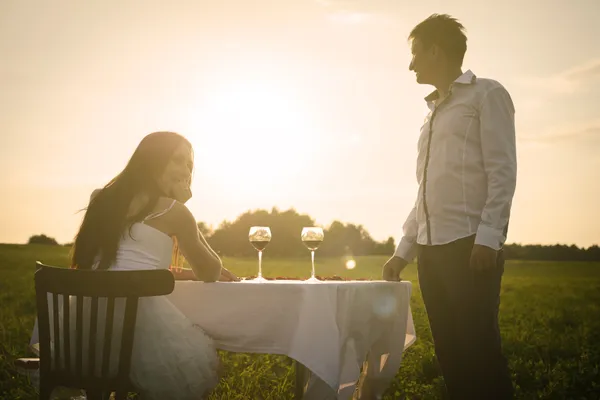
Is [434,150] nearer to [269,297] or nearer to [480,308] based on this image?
[480,308]

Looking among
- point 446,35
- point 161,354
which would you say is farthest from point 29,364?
point 446,35

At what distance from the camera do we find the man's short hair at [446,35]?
3.24 meters

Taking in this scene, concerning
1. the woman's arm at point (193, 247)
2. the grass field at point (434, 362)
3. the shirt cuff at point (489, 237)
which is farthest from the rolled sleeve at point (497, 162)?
the grass field at point (434, 362)

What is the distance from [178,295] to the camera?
2939mm

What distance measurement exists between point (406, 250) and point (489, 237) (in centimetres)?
81

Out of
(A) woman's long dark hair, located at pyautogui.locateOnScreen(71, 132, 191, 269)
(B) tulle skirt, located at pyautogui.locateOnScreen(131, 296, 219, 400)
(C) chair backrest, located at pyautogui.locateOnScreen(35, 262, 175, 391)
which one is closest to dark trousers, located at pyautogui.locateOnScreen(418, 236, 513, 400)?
(B) tulle skirt, located at pyautogui.locateOnScreen(131, 296, 219, 400)

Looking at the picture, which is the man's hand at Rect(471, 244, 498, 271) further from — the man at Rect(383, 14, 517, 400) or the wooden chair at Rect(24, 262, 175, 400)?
the wooden chair at Rect(24, 262, 175, 400)

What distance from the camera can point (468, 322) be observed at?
9.61 ft

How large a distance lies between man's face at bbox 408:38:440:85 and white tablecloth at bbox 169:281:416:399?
1327mm

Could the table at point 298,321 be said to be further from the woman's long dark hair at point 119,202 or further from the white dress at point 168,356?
the woman's long dark hair at point 119,202

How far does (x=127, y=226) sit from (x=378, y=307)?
150 cm

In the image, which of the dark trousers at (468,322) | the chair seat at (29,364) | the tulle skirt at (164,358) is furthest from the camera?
the chair seat at (29,364)

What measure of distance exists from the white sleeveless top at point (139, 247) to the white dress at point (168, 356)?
9.9 inches

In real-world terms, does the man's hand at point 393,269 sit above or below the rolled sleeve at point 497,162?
below
